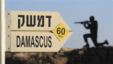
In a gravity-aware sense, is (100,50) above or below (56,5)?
below

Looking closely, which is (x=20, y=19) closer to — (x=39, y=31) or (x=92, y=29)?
(x=39, y=31)

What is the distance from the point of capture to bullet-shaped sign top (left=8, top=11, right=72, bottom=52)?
579cm

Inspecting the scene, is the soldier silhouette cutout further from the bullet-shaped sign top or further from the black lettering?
the black lettering

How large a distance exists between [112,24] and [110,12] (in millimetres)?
99

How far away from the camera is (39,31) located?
583cm

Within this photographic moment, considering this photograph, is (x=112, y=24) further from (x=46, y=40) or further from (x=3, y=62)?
(x=3, y=62)

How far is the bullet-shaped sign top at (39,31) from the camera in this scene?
5.79 m

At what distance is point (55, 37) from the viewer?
5.85 metres

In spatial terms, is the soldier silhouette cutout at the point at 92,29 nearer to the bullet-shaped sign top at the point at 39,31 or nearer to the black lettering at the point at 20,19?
the bullet-shaped sign top at the point at 39,31

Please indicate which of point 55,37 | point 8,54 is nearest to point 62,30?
point 55,37

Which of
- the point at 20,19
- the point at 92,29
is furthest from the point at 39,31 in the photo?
the point at 92,29

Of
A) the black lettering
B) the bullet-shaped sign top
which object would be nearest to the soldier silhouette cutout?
the bullet-shaped sign top

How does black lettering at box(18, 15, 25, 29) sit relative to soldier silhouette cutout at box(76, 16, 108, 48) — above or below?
above

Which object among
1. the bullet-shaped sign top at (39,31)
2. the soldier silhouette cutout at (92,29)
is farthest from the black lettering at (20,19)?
the soldier silhouette cutout at (92,29)
